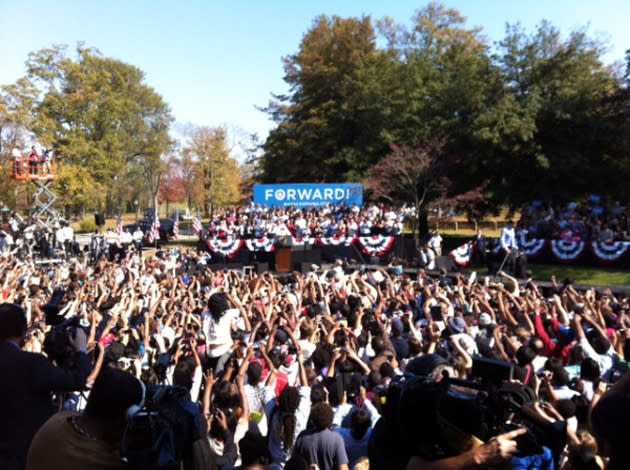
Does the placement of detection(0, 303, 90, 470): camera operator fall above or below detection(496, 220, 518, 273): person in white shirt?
below

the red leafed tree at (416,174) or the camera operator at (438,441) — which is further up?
the red leafed tree at (416,174)

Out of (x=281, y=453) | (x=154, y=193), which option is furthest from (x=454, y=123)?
(x=154, y=193)

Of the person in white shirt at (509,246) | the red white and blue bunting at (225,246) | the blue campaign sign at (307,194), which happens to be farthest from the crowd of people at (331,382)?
the blue campaign sign at (307,194)

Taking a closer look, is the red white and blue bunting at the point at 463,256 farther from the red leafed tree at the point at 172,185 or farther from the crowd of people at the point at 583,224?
the red leafed tree at the point at 172,185

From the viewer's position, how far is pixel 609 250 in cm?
2170

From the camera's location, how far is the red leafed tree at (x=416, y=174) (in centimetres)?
3111

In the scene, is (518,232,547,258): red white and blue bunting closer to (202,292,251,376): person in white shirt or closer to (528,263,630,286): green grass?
(528,263,630,286): green grass

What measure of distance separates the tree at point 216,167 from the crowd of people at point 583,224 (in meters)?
33.6

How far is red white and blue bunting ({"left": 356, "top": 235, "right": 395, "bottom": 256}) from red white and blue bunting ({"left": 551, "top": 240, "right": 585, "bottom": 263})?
276 inches

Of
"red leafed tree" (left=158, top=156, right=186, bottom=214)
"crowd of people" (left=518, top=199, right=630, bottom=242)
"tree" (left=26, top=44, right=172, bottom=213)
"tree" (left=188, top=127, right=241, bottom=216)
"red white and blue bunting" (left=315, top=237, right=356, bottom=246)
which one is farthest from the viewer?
"red leafed tree" (left=158, top=156, right=186, bottom=214)

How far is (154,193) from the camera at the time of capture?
69.1 m

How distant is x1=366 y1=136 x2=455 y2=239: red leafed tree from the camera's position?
31109 mm

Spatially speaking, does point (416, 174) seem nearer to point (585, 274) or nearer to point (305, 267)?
point (305, 267)

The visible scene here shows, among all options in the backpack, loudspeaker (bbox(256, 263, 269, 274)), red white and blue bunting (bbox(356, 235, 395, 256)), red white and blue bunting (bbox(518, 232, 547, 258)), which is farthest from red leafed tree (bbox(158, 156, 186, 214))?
the backpack
